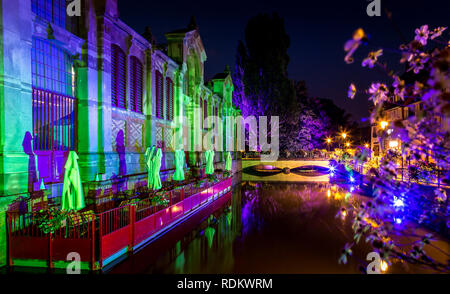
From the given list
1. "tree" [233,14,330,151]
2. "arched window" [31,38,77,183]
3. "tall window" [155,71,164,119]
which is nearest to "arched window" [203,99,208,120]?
"tall window" [155,71,164,119]

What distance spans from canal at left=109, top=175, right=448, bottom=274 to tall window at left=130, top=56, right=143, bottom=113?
7808mm

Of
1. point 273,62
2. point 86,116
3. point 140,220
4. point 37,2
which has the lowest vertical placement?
point 140,220

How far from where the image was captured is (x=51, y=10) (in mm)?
11219

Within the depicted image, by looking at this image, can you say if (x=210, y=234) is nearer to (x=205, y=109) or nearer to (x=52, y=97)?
(x=52, y=97)

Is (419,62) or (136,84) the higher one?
(136,84)

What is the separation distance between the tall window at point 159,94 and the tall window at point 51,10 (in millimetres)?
8384

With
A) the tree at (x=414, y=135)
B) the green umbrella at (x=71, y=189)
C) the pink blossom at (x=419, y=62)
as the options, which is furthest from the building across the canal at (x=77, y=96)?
the pink blossom at (x=419, y=62)

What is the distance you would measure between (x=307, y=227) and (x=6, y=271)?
11.2 metres

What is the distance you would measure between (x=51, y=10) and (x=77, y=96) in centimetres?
347

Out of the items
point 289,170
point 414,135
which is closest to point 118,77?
point 414,135

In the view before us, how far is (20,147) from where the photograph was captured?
9.09 metres

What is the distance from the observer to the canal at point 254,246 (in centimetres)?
824

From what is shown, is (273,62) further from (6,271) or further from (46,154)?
(6,271)
